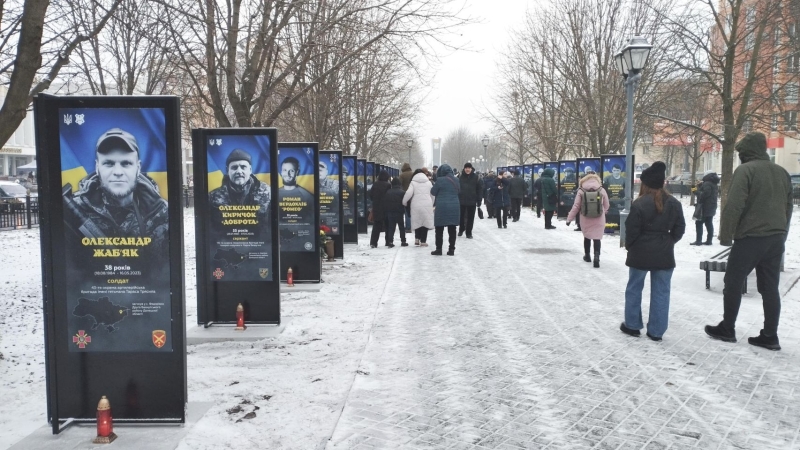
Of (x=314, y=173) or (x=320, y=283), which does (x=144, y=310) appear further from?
(x=320, y=283)

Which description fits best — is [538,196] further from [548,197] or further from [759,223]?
[759,223]

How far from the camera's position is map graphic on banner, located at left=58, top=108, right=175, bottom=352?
430 centimetres

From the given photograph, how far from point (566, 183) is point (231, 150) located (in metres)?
19.3

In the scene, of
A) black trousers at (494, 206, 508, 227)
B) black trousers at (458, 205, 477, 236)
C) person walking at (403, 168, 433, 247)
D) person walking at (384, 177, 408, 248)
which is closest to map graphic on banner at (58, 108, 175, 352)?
person walking at (403, 168, 433, 247)

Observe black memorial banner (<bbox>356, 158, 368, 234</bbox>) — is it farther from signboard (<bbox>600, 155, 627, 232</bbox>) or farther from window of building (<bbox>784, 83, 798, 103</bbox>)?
window of building (<bbox>784, 83, 798, 103</bbox>)

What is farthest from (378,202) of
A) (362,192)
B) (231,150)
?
(231,150)

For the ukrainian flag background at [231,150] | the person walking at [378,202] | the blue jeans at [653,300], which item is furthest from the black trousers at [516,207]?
the ukrainian flag background at [231,150]

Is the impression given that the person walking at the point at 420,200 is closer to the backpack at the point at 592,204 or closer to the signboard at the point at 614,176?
the backpack at the point at 592,204

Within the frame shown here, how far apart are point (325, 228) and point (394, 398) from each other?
27.9ft

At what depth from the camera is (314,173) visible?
9.70m

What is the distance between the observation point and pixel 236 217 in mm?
7273

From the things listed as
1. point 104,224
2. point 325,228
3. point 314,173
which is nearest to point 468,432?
point 104,224

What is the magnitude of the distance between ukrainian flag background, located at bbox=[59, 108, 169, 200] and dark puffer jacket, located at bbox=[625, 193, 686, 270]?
14.5ft

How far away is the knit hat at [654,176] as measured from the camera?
6.69 m
